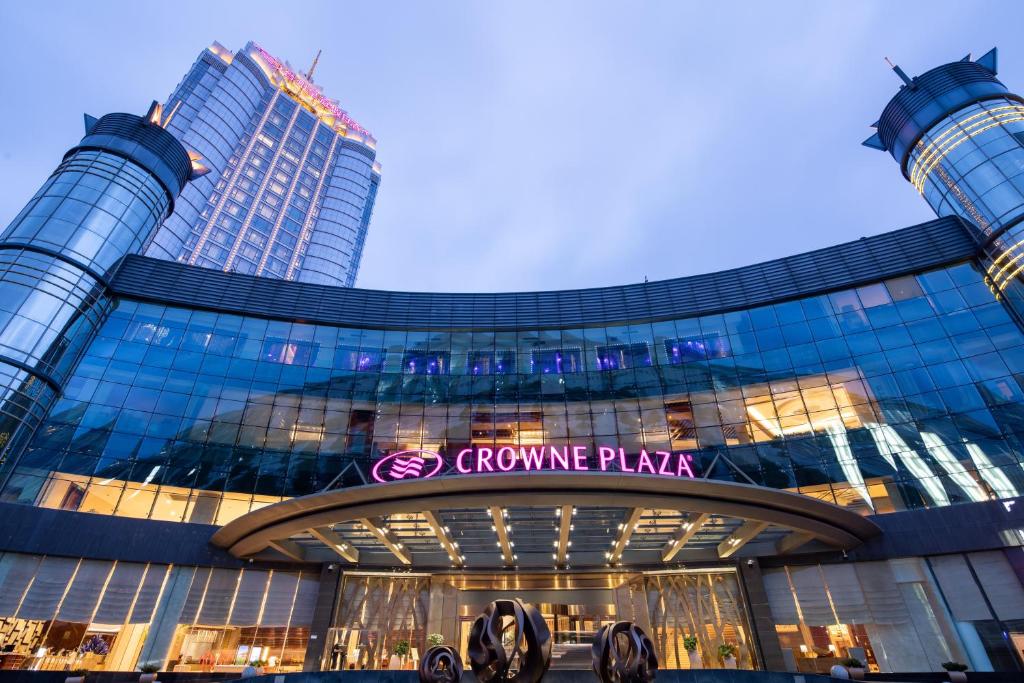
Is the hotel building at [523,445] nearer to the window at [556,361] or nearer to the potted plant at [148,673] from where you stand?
the window at [556,361]

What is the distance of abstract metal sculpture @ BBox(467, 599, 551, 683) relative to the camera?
37.2 feet

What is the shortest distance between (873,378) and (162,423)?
1662 inches

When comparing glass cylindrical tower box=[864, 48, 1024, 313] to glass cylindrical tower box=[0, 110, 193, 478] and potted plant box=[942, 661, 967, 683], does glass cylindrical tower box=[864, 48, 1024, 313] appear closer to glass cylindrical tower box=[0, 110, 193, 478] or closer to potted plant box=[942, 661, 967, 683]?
potted plant box=[942, 661, 967, 683]

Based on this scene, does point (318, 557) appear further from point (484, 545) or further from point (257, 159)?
point (257, 159)

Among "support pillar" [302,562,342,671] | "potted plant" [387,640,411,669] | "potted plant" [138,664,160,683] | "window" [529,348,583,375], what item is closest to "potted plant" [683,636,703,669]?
"potted plant" [387,640,411,669]

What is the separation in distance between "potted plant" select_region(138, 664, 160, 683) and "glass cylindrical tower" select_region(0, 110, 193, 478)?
13.5 metres

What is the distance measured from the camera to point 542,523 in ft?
81.4

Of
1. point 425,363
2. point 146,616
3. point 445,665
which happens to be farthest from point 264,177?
point 445,665

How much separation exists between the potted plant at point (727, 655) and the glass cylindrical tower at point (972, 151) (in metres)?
24.6

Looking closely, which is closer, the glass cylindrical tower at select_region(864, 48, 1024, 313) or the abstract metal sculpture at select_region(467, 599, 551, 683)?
the abstract metal sculpture at select_region(467, 599, 551, 683)

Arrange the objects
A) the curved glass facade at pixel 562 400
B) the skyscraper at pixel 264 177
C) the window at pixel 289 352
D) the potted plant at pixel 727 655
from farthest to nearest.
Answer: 1. the skyscraper at pixel 264 177
2. the window at pixel 289 352
3. the curved glass facade at pixel 562 400
4. the potted plant at pixel 727 655

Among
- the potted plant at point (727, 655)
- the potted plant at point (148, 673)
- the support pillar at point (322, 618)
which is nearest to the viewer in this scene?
the potted plant at point (148, 673)

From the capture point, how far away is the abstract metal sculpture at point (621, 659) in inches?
483

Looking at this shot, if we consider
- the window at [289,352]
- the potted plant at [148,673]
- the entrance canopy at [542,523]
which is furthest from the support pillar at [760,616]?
the window at [289,352]
